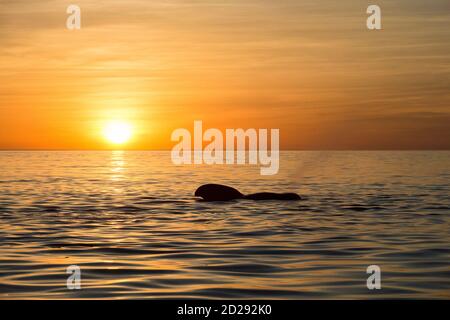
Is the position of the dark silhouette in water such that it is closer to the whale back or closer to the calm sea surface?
the whale back

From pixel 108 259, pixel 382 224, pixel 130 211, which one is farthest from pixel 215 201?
pixel 108 259

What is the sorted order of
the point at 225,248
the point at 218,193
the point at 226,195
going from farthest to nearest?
the point at 218,193, the point at 226,195, the point at 225,248

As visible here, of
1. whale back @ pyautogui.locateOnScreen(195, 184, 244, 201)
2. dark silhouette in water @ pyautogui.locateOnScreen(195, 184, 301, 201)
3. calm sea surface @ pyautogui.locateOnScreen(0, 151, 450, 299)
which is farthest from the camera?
whale back @ pyautogui.locateOnScreen(195, 184, 244, 201)

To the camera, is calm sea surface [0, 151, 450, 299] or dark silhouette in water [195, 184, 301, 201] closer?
calm sea surface [0, 151, 450, 299]

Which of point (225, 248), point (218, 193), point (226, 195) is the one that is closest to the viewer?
point (225, 248)

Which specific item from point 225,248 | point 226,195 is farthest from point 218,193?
point 225,248

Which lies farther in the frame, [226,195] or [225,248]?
[226,195]

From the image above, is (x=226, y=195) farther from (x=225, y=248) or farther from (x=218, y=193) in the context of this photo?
(x=225, y=248)

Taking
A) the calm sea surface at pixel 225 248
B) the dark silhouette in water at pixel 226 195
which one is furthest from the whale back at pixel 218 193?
the calm sea surface at pixel 225 248

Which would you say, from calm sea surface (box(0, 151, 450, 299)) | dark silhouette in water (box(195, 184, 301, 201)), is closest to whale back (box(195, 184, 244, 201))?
Answer: dark silhouette in water (box(195, 184, 301, 201))

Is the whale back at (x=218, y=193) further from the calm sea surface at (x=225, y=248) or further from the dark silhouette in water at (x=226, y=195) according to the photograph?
the calm sea surface at (x=225, y=248)

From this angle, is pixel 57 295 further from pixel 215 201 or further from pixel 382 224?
pixel 215 201

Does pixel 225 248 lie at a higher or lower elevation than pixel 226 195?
higher
